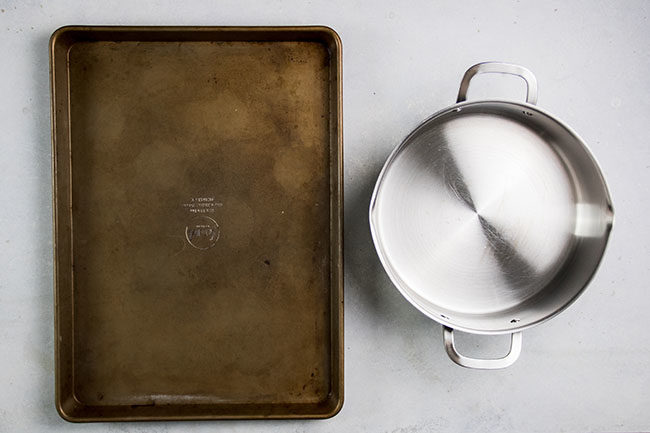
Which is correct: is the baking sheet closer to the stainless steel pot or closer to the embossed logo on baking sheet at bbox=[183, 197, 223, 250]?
the embossed logo on baking sheet at bbox=[183, 197, 223, 250]

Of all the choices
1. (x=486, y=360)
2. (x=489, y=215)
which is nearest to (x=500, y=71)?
(x=489, y=215)

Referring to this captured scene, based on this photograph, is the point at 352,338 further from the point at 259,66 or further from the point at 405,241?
the point at 259,66

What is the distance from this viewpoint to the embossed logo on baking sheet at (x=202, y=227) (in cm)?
64

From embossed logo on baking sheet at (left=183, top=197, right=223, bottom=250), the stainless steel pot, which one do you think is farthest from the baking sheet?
the stainless steel pot

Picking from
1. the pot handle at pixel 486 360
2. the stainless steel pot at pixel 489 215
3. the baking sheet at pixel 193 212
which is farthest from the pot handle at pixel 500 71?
the pot handle at pixel 486 360

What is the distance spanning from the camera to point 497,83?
665 millimetres

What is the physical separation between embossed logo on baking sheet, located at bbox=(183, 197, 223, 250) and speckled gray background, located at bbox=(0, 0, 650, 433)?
7.4 inches

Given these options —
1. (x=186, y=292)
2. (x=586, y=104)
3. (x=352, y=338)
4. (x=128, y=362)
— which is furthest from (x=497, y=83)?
(x=128, y=362)

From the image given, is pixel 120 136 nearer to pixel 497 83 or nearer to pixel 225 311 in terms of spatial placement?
pixel 225 311

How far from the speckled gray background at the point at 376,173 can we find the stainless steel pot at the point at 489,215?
0.05 m

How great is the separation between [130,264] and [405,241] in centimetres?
38

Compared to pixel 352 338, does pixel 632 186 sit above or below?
above

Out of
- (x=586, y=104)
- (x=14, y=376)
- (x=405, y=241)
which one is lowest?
(x=14, y=376)

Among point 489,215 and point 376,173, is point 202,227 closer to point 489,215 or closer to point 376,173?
point 376,173
